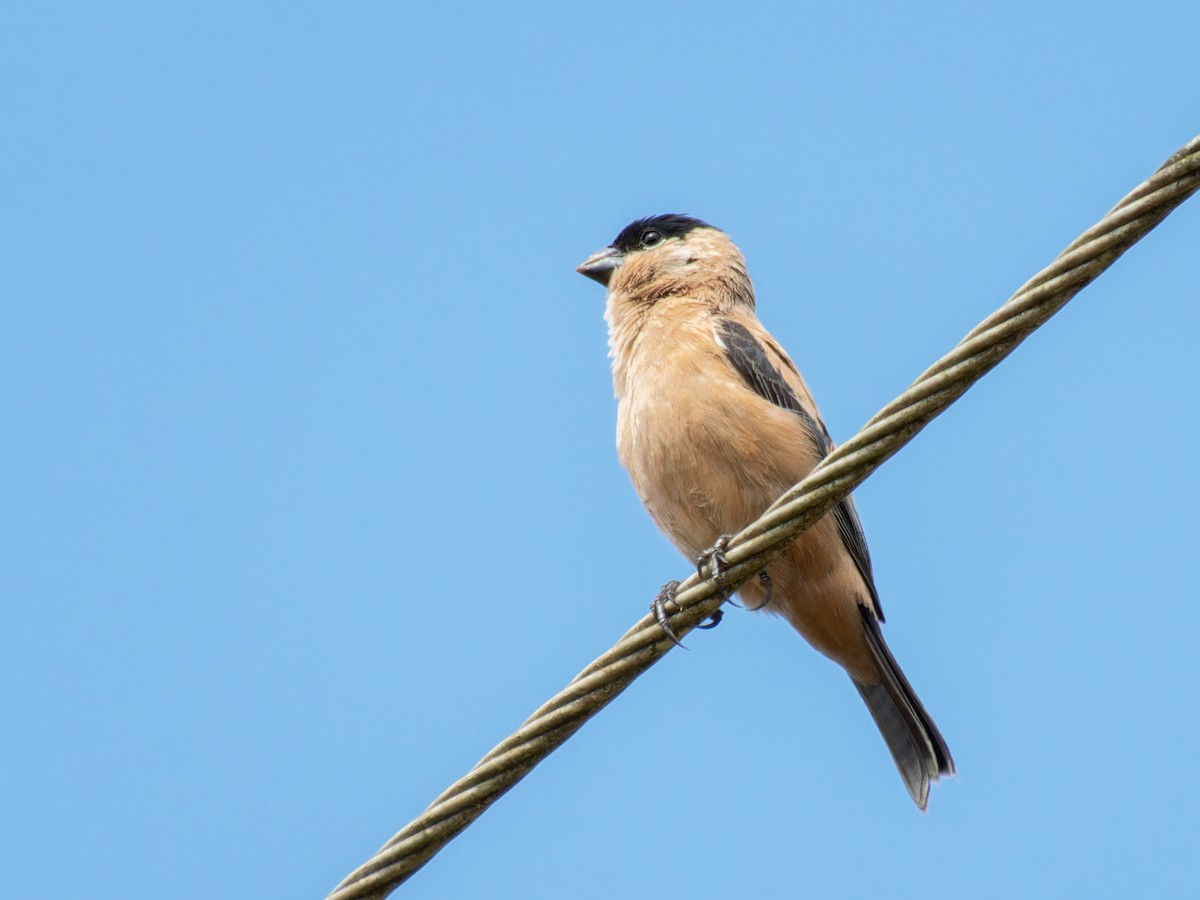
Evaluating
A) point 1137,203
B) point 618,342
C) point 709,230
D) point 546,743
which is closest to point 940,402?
point 1137,203

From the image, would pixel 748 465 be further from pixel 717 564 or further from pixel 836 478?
pixel 836 478

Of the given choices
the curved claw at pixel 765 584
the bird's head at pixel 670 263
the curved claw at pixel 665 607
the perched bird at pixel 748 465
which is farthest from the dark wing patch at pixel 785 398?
the curved claw at pixel 665 607

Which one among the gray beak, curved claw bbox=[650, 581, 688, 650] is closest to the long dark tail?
curved claw bbox=[650, 581, 688, 650]

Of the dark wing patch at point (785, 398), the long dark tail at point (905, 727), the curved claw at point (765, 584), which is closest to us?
the curved claw at point (765, 584)

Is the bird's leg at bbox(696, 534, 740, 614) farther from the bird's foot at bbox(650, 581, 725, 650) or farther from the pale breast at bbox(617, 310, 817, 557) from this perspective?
the pale breast at bbox(617, 310, 817, 557)

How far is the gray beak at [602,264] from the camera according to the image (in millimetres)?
7656

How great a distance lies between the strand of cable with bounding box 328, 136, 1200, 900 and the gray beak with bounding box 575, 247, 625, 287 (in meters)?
3.85

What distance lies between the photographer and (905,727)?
6.49 m

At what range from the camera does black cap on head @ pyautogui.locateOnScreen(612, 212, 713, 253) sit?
7.72m

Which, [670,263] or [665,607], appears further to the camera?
[670,263]

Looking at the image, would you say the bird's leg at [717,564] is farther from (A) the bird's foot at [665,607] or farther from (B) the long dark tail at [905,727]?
(B) the long dark tail at [905,727]

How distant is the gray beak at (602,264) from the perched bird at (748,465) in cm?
74

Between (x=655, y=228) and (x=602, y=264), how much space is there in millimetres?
372

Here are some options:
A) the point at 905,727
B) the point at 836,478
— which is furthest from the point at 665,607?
the point at 905,727
